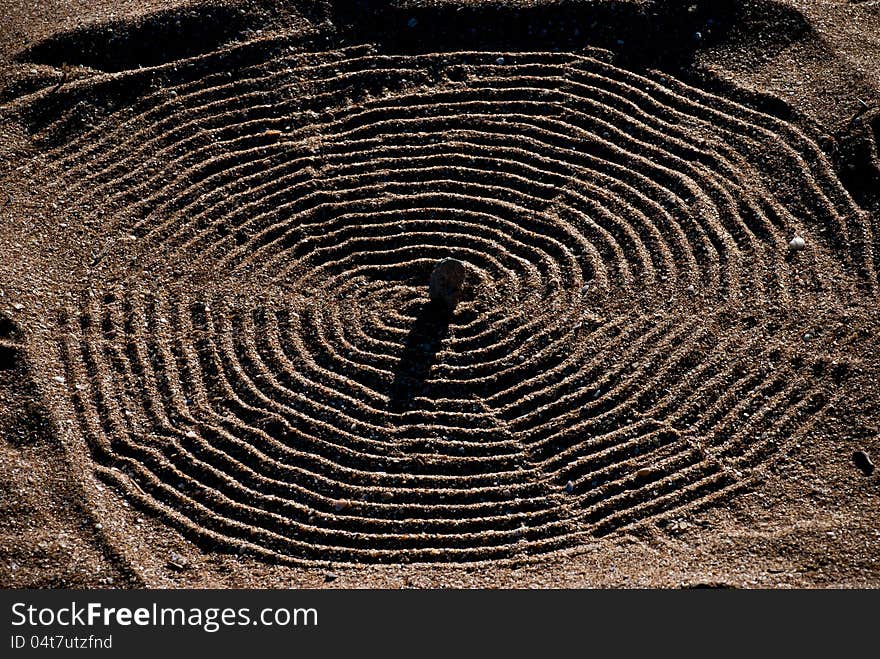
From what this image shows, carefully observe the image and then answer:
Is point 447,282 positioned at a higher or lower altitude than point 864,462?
higher

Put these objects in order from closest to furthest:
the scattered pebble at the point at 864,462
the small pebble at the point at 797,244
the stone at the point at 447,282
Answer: the scattered pebble at the point at 864,462, the stone at the point at 447,282, the small pebble at the point at 797,244

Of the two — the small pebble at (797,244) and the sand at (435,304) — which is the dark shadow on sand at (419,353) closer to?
the sand at (435,304)

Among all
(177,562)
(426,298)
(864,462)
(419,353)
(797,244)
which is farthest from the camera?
(426,298)

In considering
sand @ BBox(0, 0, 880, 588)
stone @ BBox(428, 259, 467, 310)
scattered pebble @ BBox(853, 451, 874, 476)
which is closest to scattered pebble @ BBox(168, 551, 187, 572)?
sand @ BBox(0, 0, 880, 588)

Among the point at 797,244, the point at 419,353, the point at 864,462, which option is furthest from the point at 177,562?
the point at 797,244

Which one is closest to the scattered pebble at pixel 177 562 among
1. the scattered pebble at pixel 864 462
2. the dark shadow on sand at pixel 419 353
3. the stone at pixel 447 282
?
the dark shadow on sand at pixel 419 353

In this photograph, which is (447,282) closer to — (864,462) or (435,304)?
(435,304)

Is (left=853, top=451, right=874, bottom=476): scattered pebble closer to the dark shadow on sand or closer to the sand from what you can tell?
the sand
